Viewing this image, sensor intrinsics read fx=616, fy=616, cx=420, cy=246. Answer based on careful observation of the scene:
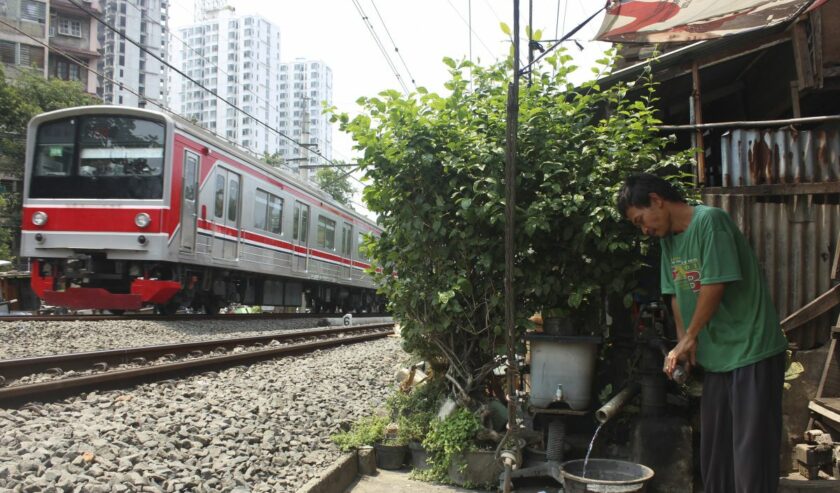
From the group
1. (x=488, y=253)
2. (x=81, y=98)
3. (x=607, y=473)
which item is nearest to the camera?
(x=607, y=473)

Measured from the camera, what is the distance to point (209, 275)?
11.9 m

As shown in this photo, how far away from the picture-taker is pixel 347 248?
19859mm

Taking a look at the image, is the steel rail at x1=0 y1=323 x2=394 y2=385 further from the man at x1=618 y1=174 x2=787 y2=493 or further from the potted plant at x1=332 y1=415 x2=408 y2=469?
the man at x1=618 y1=174 x2=787 y2=493

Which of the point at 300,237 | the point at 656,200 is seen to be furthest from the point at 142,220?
the point at 656,200

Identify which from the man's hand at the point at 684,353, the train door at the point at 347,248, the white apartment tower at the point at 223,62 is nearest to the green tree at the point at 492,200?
the man's hand at the point at 684,353

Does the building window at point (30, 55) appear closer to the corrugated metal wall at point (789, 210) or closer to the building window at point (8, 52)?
the building window at point (8, 52)

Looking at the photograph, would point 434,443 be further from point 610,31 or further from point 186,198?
point 186,198

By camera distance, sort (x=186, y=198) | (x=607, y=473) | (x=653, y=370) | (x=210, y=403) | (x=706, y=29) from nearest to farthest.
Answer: (x=607, y=473), (x=653, y=370), (x=210, y=403), (x=706, y=29), (x=186, y=198)

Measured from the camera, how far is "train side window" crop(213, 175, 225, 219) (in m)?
11.2

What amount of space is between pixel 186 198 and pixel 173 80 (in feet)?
274

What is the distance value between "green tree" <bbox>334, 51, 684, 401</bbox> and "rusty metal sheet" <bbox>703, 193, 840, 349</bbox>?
1178 mm

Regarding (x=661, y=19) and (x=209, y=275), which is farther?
(x=209, y=275)

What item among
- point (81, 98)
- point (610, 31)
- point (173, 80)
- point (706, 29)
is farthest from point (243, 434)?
point (173, 80)

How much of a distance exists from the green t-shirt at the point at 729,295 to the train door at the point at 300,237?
1327 centimetres
